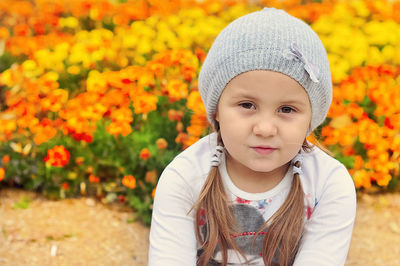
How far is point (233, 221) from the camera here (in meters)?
2.00

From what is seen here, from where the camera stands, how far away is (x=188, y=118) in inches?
122

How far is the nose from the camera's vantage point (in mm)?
1697

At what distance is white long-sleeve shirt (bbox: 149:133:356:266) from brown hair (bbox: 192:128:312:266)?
0.11 feet

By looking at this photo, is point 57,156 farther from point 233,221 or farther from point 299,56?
point 299,56

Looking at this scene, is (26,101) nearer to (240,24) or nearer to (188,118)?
(188,118)

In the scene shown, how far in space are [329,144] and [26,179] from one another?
1.91 m

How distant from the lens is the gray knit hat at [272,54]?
170 cm

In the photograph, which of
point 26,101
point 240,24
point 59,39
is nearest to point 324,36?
point 59,39

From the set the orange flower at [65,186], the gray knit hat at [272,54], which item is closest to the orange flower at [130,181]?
the orange flower at [65,186]

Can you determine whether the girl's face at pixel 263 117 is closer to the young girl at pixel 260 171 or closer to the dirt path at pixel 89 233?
the young girl at pixel 260 171

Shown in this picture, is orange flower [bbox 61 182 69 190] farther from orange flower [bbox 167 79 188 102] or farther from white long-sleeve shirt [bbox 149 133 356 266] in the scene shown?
white long-sleeve shirt [bbox 149 133 356 266]

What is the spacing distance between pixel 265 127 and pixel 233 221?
481 millimetres

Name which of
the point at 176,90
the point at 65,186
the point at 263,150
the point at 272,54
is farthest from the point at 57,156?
the point at 272,54

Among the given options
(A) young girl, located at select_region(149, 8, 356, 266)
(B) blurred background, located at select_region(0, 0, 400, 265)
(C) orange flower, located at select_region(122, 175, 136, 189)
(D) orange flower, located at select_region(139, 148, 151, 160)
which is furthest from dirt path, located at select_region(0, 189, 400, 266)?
(A) young girl, located at select_region(149, 8, 356, 266)
